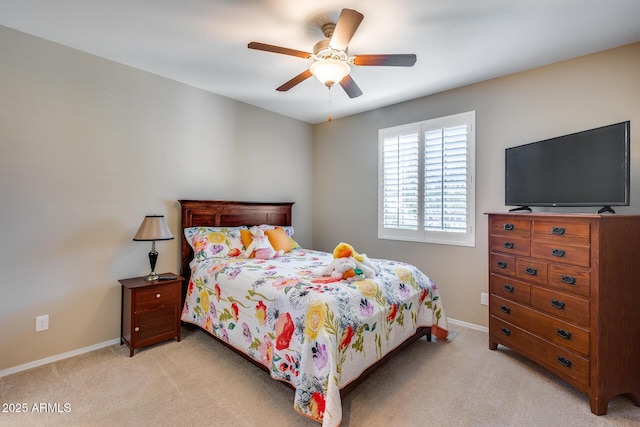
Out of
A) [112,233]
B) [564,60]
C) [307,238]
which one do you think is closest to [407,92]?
[564,60]

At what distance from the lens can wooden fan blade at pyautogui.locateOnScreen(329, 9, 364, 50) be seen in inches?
65.8

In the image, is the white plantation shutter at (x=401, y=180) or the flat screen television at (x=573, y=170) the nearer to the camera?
the flat screen television at (x=573, y=170)

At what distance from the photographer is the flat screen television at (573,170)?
79.7 inches

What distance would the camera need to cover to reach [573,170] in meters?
2.29

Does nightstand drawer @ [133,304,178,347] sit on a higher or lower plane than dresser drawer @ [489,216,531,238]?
lower

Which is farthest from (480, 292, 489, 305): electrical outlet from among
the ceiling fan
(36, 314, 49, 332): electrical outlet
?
(36, 314, 49, 332): electrical outlet

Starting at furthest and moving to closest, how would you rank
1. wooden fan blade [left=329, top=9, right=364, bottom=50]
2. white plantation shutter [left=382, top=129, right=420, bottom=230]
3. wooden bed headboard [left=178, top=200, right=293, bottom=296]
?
white plantation shutter [left=382, top=129, right=420, bottom=230] → wooden bed headboard [left=178, top=200, right=293, bottom=296] → wooden fan blade [left=329, top=9, right=364, bottom=50]

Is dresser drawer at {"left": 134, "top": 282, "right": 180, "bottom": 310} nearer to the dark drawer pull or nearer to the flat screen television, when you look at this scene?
the dark drawer pull

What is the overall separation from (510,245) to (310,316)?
74.2 inches

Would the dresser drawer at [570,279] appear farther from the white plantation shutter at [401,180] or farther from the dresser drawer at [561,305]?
the white plantation shutter at [401,180]

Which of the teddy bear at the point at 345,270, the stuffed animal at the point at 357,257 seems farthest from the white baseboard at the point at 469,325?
the teddy bear at the point at 345,270

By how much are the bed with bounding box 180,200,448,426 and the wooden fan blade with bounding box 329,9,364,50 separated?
5.48 feet

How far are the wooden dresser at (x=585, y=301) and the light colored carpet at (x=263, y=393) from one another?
19 centimetres

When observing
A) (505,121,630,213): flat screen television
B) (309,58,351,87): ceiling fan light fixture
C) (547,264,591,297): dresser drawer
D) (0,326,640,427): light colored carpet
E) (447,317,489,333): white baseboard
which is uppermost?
(309,58,351,87): ceiling fan light fixture
